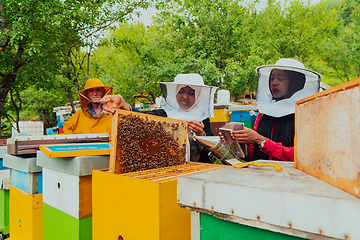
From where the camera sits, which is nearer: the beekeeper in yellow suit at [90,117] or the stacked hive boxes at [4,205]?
the stacked hive boxes at [4,205]

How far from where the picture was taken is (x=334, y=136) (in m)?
0.76

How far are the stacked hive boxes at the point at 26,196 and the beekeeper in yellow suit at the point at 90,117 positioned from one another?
1376mm

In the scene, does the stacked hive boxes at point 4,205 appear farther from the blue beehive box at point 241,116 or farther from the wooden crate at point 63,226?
the blue beehive box at point 241,116

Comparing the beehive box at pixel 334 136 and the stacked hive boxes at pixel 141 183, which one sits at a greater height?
the beehive box at pixel 334 136

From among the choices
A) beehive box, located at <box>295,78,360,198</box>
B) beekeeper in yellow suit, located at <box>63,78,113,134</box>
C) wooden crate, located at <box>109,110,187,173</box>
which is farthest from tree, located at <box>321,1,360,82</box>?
beehive box, located at <box>295,78,360,198</box>

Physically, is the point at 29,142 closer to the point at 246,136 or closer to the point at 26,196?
the point at 26,196

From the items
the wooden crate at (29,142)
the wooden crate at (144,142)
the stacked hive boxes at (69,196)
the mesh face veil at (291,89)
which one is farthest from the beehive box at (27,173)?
the mesh face veil at (291,89)

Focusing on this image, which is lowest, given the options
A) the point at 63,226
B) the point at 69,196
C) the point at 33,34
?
the point at 63,226

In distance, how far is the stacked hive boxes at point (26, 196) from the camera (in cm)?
203

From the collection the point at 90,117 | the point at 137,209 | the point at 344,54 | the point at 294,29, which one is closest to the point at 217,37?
the point at 294,29

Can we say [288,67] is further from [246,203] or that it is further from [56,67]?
[56,67]

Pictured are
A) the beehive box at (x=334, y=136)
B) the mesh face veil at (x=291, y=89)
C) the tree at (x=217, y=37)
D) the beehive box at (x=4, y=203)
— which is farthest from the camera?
the tree at (x=217, y=37)

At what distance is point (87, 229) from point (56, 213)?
328 millimetres

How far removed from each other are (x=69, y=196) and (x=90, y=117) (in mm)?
2283
